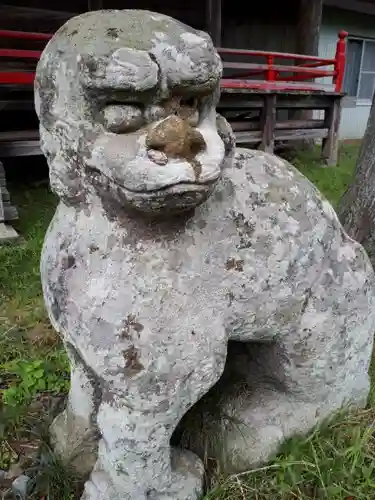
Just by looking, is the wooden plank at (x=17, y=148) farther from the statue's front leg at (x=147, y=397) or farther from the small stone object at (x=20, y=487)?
the statue's front leg at (x=147, y=397)

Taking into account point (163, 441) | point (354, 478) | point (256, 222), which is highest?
point (256, 222)

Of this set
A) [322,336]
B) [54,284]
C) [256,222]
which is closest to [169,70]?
[256,222]

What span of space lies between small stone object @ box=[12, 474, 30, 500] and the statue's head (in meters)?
0.90

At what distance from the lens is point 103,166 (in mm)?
979

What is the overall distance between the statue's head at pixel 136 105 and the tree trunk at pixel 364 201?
183 cm

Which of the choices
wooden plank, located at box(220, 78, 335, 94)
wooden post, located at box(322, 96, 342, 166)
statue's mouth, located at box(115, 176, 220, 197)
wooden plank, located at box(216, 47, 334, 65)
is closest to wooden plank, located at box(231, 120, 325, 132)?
wooden post, located at box(322, 96, 342, 166)

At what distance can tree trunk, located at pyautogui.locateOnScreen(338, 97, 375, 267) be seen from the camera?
105 inches

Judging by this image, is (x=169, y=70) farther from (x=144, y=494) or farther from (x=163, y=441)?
(x=144, y=494)

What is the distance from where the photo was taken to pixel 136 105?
975 millimetres

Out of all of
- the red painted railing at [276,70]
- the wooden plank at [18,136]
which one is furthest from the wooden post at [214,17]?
the wooden plank at [18,136]

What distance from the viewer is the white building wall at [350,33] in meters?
8.82

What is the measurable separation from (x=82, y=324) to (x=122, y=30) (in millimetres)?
566

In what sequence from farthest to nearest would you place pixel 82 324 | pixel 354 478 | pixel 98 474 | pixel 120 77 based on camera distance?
1. pixel 354 478
2. pixel 98 474
3. pixel 82 324
4. pixel 120 77

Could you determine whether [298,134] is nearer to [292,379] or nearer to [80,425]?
[292,379]
